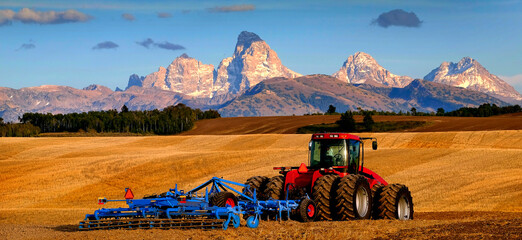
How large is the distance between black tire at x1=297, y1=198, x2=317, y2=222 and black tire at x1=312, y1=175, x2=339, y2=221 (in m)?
0.17

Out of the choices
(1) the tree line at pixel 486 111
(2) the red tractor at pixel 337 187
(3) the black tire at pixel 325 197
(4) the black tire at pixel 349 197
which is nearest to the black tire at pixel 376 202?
(2) the red tractor at pixel 337 187

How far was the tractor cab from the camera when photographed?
23250 mm

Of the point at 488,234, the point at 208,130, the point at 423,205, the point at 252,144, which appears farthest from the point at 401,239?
the point at 208,130

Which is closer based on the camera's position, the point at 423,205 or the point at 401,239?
the point at 401,239

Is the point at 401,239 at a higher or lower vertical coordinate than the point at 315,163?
lower

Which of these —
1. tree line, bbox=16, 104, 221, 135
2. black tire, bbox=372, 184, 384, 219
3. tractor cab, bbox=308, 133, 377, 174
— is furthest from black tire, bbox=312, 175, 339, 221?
tree line, bbox=16, 104, 221, 135

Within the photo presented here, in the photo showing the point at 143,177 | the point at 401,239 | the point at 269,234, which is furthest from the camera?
the point at 143,177

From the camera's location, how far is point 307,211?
20.2 meters

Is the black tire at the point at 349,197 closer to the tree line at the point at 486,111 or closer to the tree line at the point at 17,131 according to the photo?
the tree line at the point at 17,131

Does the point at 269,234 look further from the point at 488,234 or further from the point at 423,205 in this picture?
the point at 423,205

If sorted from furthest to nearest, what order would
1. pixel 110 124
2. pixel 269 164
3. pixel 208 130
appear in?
pixel 110 124 → pixel 208 130 → pixel 269 164

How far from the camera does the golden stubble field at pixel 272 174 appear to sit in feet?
57.9

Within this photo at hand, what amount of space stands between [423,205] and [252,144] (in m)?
43.9

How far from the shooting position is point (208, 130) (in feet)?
463
